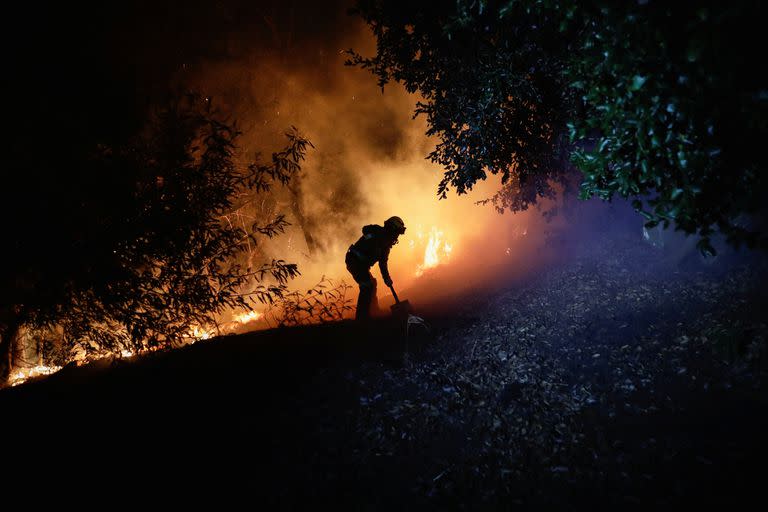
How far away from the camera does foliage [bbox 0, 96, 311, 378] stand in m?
6.29

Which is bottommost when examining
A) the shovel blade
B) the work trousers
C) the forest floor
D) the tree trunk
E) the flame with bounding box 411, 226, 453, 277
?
the forest floor

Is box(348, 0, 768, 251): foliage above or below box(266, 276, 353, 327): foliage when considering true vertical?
below

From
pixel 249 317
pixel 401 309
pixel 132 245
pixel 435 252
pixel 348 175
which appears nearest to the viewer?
pixel 132 245

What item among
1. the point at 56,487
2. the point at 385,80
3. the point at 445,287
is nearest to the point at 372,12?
the point at 385,80

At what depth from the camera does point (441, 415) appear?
587 cm

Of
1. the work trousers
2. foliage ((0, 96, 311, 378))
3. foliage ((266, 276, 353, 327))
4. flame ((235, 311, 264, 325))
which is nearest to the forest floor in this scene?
foliage ((0, 96, 311, 378))

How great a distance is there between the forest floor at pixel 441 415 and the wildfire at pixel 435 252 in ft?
44.9

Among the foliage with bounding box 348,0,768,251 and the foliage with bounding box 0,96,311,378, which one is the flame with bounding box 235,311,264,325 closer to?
the foliage with bounding box 0,96,311,378

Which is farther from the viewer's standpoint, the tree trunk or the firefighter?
the firefighter

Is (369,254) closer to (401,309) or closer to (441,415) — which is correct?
(401,309)

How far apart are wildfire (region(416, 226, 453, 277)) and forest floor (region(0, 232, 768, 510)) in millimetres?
13676

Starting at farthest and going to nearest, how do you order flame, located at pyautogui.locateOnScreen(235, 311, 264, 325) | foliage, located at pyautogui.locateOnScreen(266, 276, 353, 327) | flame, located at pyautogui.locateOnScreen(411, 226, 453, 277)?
flame, located at pyautogui.locateOnScreen(411, 226, 453, 277)
flame, located at pyautogui.locateOnScreen(235, 311, 264, 325)
foliage, located at pyautogui.locateOnScreen(266, 276, 353, 327)

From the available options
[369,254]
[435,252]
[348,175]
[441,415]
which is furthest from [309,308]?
[348,175]

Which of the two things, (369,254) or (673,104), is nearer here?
(673,104)
